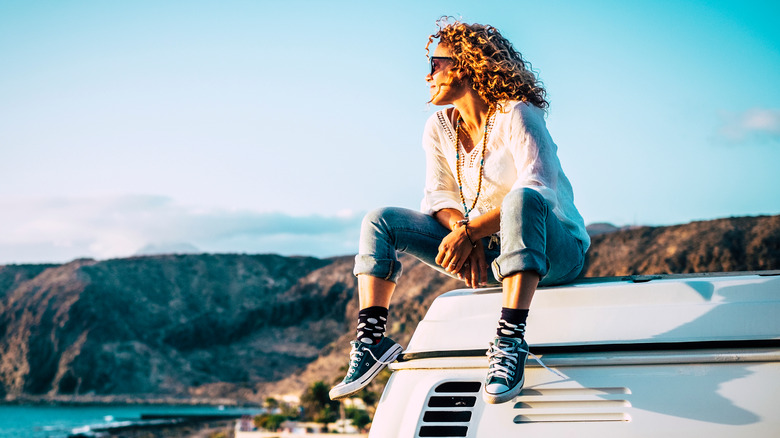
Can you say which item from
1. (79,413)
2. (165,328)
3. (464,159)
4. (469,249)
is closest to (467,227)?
(469,249)

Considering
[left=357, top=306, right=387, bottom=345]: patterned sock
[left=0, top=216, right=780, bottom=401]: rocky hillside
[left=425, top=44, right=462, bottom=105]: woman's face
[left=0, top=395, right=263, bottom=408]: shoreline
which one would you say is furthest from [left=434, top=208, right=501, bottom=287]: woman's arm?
[left=0, top=395, right=263, bottom=408]: shoreline

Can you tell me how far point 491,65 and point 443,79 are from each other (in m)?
0.24

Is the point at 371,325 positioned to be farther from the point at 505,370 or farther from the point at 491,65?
the point at 491,65

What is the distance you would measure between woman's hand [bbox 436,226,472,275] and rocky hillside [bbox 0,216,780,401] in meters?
109

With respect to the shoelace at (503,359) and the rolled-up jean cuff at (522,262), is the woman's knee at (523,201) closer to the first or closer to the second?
the rolled-up jean cuff at (522,262)

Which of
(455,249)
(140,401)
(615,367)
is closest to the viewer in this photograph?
(615,367)

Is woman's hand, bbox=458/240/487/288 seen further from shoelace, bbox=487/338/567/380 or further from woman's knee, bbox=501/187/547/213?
shoelace, bbox=487/338/567/380

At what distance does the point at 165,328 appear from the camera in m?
135

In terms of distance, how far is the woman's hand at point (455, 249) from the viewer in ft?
10.3

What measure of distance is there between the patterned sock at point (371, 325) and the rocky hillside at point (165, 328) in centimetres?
10925

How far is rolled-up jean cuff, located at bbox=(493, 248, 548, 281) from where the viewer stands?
2596 millimetres

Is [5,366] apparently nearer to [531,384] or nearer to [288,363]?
[288,363]

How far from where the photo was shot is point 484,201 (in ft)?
11.3

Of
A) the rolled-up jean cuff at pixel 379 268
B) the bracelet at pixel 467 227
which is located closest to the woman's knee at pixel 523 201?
the bracelet at pixel 467 227
